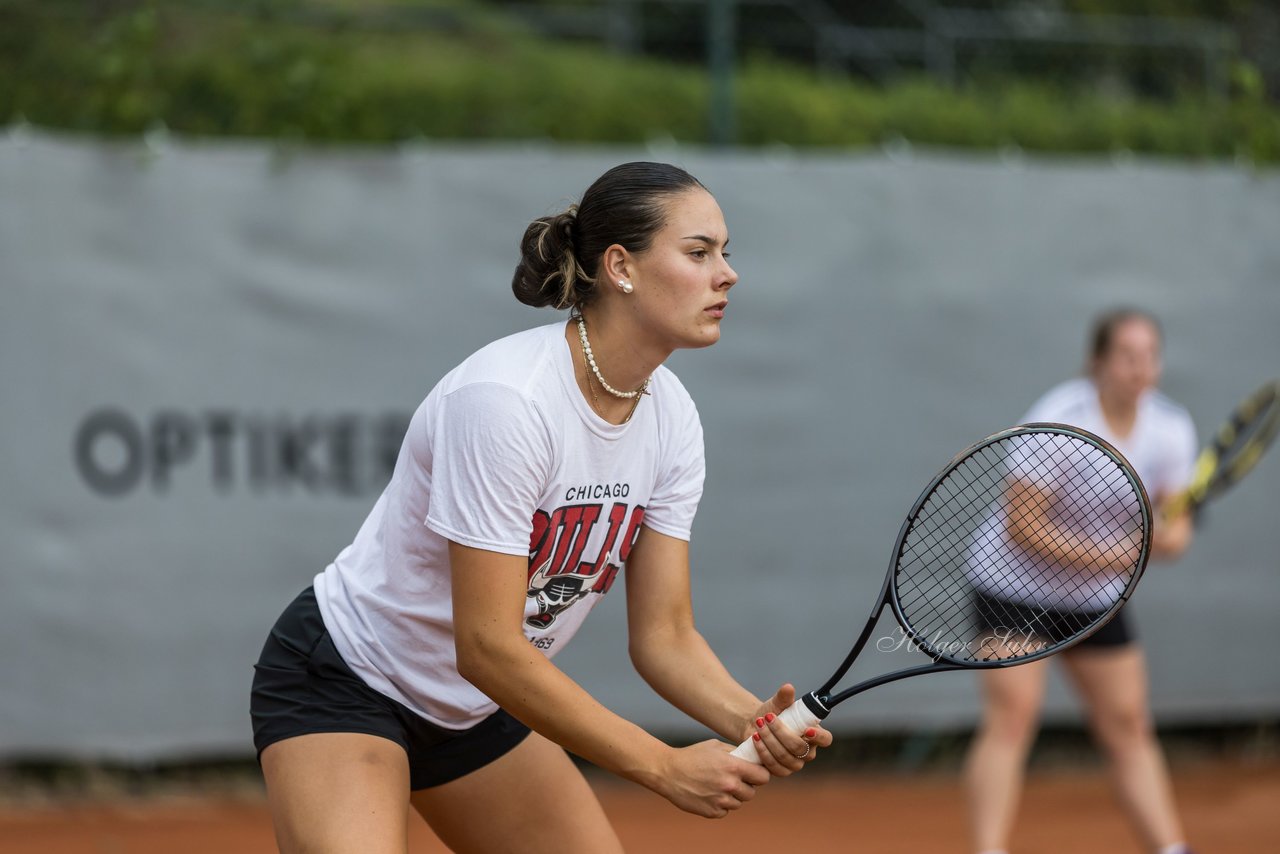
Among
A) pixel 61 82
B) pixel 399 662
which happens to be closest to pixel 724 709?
pixel 399 662

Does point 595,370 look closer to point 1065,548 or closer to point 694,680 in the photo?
point 694,680

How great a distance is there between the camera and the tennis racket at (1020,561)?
264 cm

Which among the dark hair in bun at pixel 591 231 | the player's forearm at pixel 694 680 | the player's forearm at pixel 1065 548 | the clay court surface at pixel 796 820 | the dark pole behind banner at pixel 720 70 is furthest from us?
the dark pole behind banner at pixel 720 70

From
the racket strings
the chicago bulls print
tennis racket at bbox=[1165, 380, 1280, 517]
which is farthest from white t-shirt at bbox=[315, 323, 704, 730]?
tennis racket at bbox=[1165, 380, 1280, 517]

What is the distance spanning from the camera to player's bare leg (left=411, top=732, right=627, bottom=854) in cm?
284

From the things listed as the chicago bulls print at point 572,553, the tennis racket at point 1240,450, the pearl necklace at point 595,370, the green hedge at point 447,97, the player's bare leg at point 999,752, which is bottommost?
the player's bare leg at point 999,752

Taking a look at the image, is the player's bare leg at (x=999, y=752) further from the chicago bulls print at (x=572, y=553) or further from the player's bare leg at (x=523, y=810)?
the chicago bulls print at (x=572, y=553)

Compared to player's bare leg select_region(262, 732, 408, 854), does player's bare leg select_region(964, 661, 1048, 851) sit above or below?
below

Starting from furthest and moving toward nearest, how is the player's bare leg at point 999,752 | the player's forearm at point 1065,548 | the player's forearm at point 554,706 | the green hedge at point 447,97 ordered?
the green hedge at point 447,97 < the player's bare leg at point 999,752 < the player's forearm at point 1065,548 < the player's forearm at point 554,706

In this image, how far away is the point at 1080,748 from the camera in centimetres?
623

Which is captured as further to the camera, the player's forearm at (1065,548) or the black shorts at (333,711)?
the player's forearm at (1065,548)

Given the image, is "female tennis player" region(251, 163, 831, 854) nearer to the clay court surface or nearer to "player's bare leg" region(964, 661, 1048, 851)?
"player's bare leg" region(964, 661, 1048, 851)

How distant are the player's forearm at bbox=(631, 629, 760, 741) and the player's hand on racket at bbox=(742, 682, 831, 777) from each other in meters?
0.14

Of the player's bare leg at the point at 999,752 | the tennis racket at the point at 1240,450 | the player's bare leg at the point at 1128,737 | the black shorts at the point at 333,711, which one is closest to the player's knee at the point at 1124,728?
the player's bare leg at the point at 1128,737
